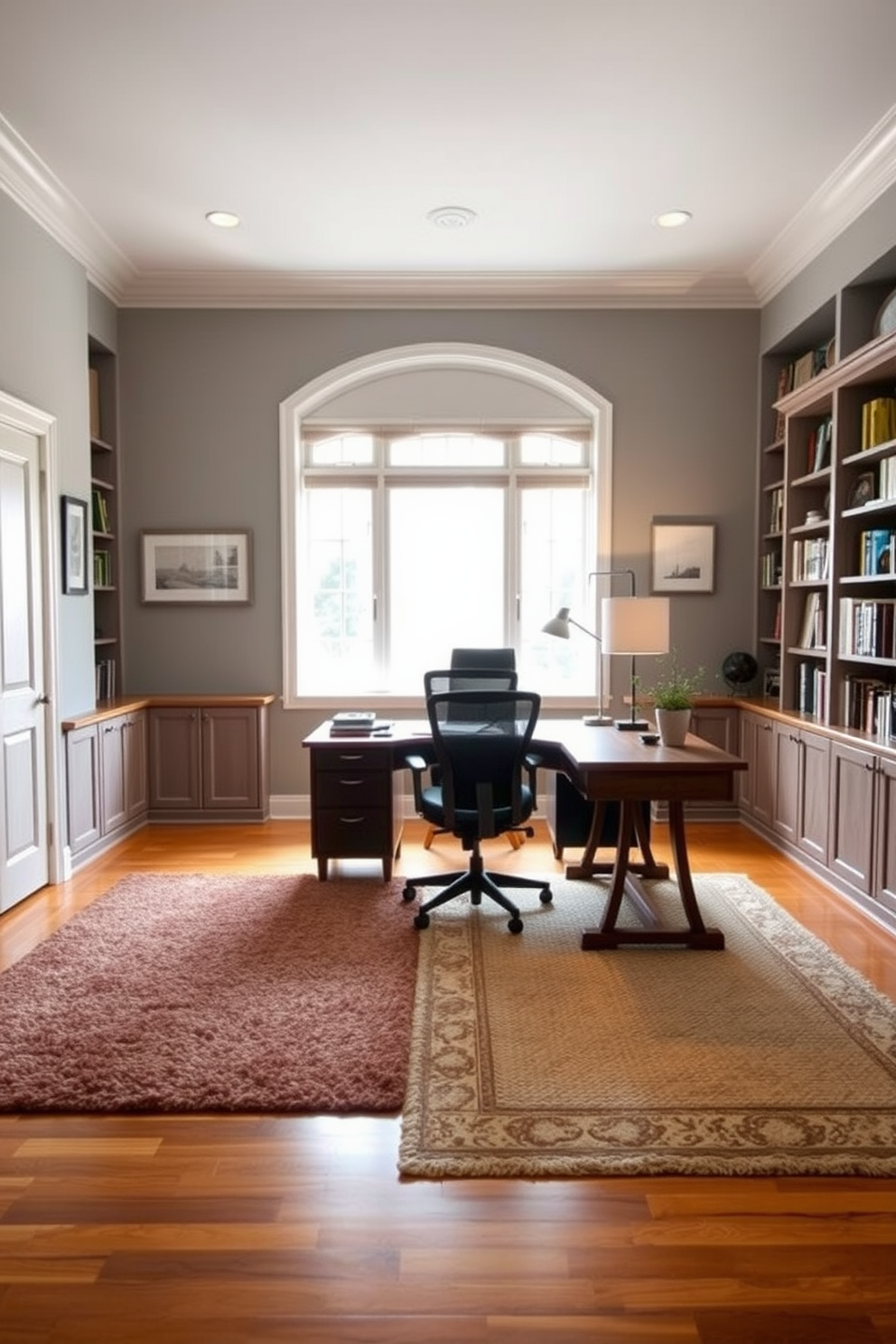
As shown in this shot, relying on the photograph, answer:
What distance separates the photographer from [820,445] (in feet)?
14.5

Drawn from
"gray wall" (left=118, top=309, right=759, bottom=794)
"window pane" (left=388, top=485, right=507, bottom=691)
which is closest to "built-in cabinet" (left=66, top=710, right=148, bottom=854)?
"gray wall" (left=118, top=309, right=759, bottom=794)

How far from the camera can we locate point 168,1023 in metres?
2.61

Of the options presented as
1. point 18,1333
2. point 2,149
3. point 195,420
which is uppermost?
point 2,149

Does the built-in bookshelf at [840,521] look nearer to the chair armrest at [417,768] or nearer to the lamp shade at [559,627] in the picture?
the lamp shade at [559,627]

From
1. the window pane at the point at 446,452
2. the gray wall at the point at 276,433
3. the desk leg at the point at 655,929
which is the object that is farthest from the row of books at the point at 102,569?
the desk leg at the point at 655,929

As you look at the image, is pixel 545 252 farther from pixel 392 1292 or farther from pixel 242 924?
pixel 392 1292

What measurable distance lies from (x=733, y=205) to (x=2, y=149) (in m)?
3.43

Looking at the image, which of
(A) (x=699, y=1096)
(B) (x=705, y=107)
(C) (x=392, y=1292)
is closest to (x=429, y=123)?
(B) (x=705, y=107)

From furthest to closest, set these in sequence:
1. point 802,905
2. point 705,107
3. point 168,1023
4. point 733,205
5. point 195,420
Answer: point 195,420
point 733,205
point 802,905
point 705,107
point 168,1023

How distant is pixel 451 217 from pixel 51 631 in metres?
2.93

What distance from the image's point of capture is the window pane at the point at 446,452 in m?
5.36

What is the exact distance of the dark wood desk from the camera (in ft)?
10.2

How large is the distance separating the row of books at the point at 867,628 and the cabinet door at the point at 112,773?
12.6 feet

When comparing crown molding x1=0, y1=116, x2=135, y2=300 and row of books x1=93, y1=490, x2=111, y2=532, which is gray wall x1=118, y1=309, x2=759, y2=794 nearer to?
row of books x1=93, y1=490, x2=111, y2=532
